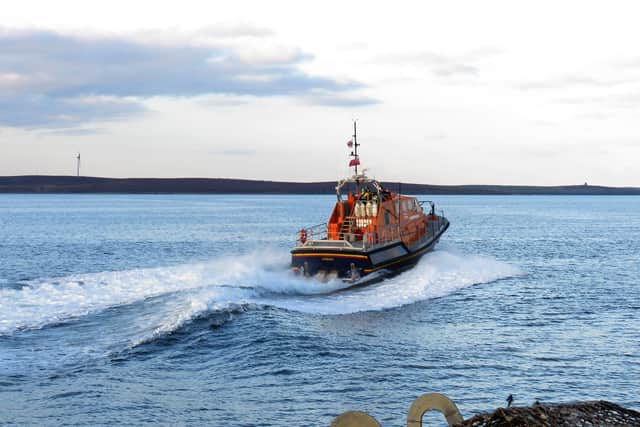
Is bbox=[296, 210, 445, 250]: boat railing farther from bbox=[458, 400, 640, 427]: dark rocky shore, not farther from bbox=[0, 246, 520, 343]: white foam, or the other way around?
bbox=[458, 400, 640, 427]: dark rocky shore

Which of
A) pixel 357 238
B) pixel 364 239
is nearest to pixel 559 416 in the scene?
pixel 364 239

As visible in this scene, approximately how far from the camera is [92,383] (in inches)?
628

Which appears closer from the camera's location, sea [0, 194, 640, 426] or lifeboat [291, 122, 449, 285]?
sea [0, 194, 640, 426]

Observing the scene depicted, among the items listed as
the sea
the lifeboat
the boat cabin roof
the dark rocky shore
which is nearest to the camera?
the dark rocky shore

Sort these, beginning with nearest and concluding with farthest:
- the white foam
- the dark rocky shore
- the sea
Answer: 1. the dark rocky shore
2. the sea
3. the white foam

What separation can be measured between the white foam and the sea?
0.30 feet

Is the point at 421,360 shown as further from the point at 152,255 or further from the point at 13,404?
the point at 152,255

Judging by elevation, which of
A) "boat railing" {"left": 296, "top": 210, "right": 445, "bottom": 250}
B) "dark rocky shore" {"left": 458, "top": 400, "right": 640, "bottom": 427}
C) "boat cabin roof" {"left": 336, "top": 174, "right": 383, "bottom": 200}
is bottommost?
"dark rocky shore" {"left": 458, "top": 400, "right": 640, "bottom": 427}

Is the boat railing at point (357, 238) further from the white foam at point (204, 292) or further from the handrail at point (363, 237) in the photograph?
the white foam at point (204, 292)

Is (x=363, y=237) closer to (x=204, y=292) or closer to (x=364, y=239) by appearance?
(x=364, y=239)

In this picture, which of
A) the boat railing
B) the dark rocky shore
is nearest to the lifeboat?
the boat railing

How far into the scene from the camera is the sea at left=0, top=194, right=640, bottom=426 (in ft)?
50.2

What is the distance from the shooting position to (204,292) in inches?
1025

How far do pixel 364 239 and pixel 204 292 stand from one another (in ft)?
24.9
